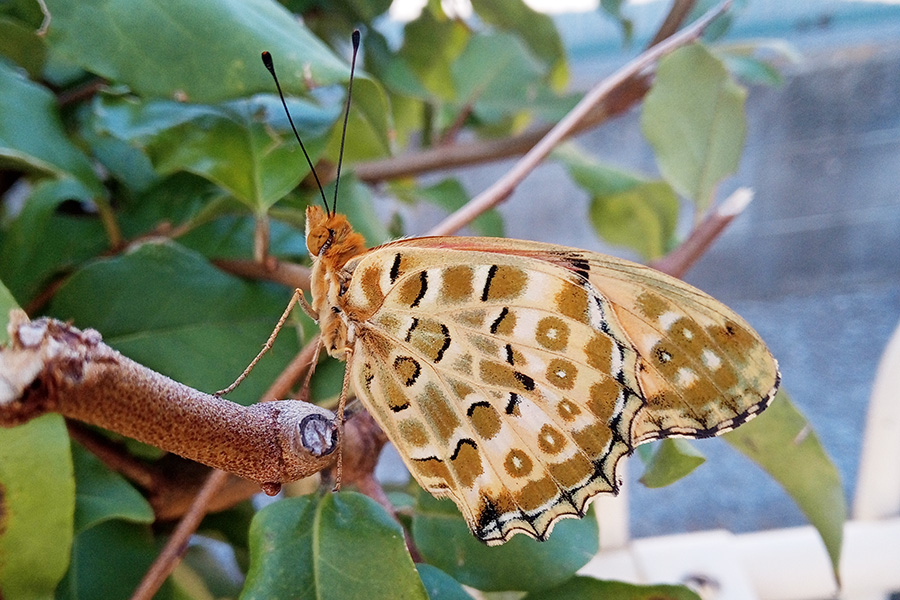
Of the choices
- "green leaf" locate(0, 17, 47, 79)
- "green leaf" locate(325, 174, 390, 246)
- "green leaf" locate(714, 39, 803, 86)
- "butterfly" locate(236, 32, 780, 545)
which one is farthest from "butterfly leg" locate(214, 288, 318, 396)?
"green leaf" locate(714, 39, 803, 86)

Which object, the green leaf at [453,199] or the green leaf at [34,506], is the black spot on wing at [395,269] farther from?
the green leaf at [453,199]

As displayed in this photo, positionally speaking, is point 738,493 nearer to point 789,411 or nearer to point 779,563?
point 779,563

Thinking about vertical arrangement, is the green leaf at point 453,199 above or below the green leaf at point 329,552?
above

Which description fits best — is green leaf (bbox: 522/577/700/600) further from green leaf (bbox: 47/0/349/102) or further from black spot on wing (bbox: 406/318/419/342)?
green leaf (bbox: 47/0/349/102)

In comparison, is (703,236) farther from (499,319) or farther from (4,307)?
(4,307)

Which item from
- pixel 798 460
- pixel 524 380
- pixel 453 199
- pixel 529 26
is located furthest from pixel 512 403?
pixel 529 26

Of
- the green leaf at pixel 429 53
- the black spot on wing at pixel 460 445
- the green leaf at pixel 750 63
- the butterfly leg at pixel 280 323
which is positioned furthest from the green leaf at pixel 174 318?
the green leaf at pixel 750 63

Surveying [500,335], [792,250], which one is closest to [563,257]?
[500,335]
